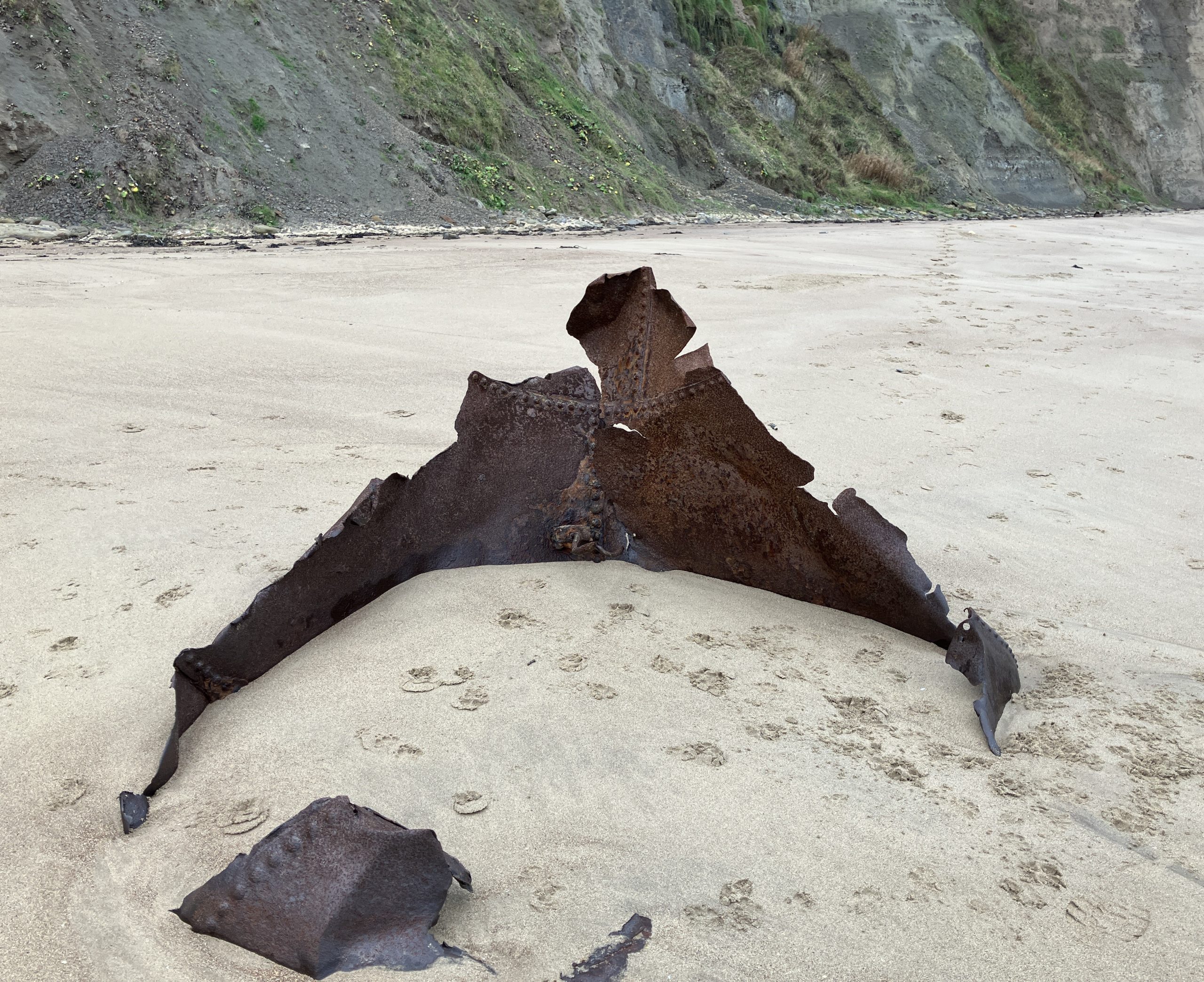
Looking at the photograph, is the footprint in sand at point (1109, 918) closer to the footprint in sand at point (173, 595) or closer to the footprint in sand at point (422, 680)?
the footprint in sand at point (422, 680)

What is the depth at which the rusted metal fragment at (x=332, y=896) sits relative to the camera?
1.34 m

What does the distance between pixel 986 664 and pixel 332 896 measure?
129cm

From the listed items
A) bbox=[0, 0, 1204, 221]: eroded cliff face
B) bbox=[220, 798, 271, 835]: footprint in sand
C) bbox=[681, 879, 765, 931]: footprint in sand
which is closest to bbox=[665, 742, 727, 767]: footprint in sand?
bbox=[681, 879, 765, 931]: footprint in sand

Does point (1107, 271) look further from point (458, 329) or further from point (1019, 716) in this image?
point (1019, 716)

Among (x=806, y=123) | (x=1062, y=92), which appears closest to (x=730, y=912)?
(x=806, y=123)

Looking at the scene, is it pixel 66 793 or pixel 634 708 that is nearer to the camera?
pixel 66 793

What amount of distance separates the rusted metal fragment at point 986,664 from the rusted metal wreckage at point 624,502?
0.05 metres

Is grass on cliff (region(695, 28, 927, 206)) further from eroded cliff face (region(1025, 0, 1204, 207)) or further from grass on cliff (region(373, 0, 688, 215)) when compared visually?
eroded cliff face (region(1025, 0, 1204, 207))

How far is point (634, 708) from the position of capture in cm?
195

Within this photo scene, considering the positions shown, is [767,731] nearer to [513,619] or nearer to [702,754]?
[702,754]

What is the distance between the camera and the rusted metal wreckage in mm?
2287

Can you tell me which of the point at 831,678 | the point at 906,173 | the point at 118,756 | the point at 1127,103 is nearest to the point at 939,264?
the point at 831,678

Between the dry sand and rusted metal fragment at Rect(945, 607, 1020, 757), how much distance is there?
0.05m

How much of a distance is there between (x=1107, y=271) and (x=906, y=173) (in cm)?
1726
